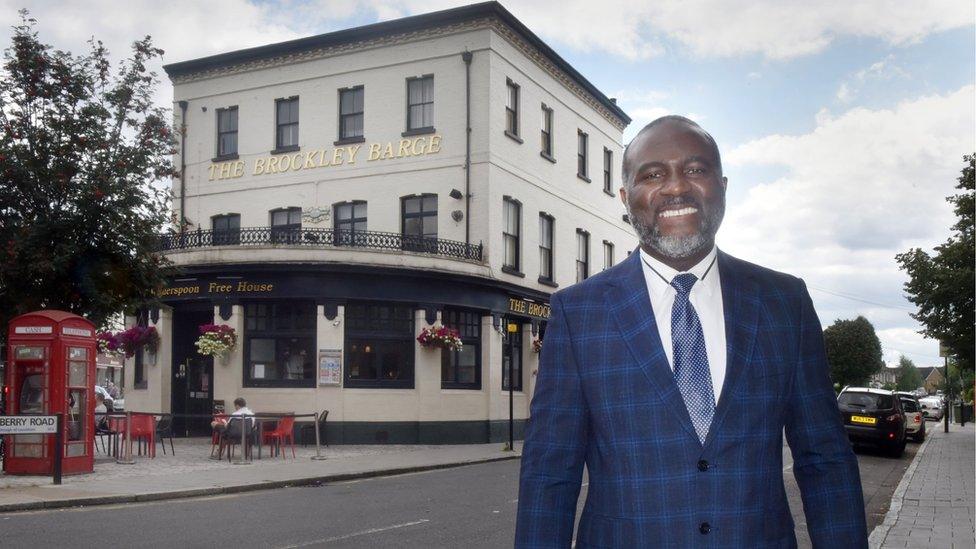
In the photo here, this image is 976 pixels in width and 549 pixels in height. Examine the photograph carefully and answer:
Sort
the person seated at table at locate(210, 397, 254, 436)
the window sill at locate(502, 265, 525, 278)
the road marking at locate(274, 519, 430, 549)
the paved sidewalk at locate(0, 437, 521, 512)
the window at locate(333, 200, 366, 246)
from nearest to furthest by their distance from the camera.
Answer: the road marking at locate(274, 519, 430, 549) < the paved sidewalk at locate(0, 437, 521, 512) < the person seated at table at locate(210, 397, 254, 436) < the window sill at locate(502, 265, 525, 278) < the window at locate(333, 200, 366, 246)

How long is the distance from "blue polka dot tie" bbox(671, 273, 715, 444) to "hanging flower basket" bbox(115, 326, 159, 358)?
1001 inches

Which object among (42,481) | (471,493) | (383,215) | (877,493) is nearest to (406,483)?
(471,493)

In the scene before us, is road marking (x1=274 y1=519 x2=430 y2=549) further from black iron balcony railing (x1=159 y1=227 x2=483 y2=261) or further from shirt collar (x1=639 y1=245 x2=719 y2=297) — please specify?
black iron balcony railing (x1=159 y1=227 x2=483 y2=261)

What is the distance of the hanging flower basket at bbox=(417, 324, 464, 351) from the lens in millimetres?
25047

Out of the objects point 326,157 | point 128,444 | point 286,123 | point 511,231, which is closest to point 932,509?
point 128,444

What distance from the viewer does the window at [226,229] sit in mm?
26797

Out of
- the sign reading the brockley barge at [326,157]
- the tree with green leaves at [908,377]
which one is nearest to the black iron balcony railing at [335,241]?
the sign reading the brockley barge at [326,157]

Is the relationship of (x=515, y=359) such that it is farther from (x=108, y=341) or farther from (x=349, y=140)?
(x=108, y=341)

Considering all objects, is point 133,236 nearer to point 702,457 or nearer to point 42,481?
point 42,481

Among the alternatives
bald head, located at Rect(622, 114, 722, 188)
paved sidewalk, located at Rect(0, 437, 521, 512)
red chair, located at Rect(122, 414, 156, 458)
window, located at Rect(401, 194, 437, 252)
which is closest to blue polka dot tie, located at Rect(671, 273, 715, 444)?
bald head, located at Rect(622, 114, 722, 188)

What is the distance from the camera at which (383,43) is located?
92.9 ft

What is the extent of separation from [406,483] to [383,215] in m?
12.7

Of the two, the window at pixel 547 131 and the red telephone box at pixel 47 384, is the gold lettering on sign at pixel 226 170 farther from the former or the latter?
the red telephone box at pixel 47 384

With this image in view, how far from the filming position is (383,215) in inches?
1098
